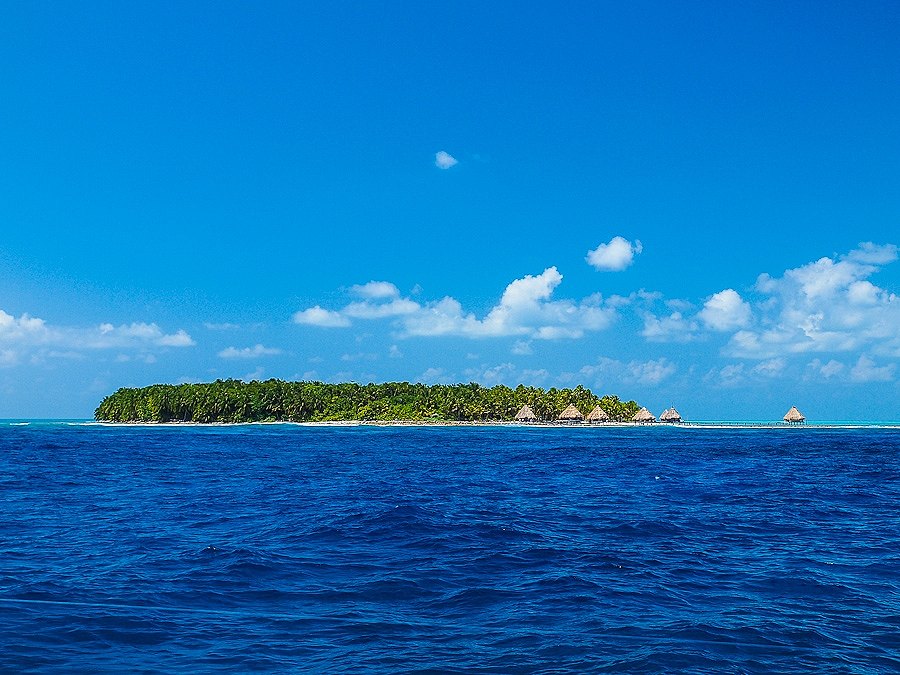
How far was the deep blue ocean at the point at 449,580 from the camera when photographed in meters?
10.4

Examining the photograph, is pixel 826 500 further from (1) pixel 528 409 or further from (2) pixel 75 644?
(1) pixel 528 409

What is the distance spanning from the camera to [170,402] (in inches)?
7785

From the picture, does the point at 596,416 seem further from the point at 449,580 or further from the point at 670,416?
the point at 449,580

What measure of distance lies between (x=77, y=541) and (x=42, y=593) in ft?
20.1

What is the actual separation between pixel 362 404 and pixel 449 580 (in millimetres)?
181628

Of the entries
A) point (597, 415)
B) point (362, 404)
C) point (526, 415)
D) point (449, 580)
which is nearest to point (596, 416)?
point (597, 415)

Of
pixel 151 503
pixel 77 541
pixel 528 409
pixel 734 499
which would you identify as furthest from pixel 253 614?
pixel 528 409

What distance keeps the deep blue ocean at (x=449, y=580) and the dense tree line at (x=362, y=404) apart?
15797 cm

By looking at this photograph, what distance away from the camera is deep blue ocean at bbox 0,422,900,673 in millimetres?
10422

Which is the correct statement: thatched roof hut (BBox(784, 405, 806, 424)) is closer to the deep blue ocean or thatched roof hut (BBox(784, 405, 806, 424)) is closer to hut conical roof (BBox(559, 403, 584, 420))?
hut conical roof (BBox(559, 403, 584, 420))

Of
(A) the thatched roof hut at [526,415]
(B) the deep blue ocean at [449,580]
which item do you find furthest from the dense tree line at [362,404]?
(B) the deep blue ocean at [449,580]

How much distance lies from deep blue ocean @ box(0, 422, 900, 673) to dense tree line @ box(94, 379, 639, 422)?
518ft

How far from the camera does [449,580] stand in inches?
594

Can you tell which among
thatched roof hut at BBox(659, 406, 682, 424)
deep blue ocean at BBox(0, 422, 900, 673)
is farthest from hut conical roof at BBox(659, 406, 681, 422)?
deep blue ocean at BBox(0, 422, 900, 673)
